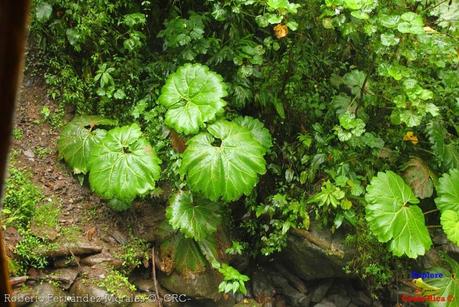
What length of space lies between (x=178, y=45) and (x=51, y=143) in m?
1.34

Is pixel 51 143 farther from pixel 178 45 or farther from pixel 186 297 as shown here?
pixel 186 297

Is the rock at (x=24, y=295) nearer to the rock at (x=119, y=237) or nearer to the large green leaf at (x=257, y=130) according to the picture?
the rock at (x=119, y=237)

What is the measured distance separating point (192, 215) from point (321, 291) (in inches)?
60.9

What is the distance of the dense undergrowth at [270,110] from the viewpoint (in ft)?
9.30

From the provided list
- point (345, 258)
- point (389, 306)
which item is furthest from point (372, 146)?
point (389, 306)

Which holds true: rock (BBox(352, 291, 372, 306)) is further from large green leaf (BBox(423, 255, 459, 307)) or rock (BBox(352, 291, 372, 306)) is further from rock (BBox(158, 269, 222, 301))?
rock (BBox(158, 269, 222, 301))

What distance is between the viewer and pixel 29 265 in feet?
9.41

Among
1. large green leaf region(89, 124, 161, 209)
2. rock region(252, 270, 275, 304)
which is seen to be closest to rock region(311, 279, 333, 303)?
rock region(252, 270, 275, 304)

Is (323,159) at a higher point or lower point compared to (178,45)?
lower

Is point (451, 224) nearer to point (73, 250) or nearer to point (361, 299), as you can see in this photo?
point (361, 299)

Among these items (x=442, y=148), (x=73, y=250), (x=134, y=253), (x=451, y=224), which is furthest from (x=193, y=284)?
(x=442, y=148)

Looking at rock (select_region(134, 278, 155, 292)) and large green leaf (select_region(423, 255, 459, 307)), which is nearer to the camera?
large green leaf (select_region(423, 255, 459, 307))

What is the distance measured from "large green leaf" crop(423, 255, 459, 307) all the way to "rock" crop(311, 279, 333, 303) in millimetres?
882

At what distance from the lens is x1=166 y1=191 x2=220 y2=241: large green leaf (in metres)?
2.93
